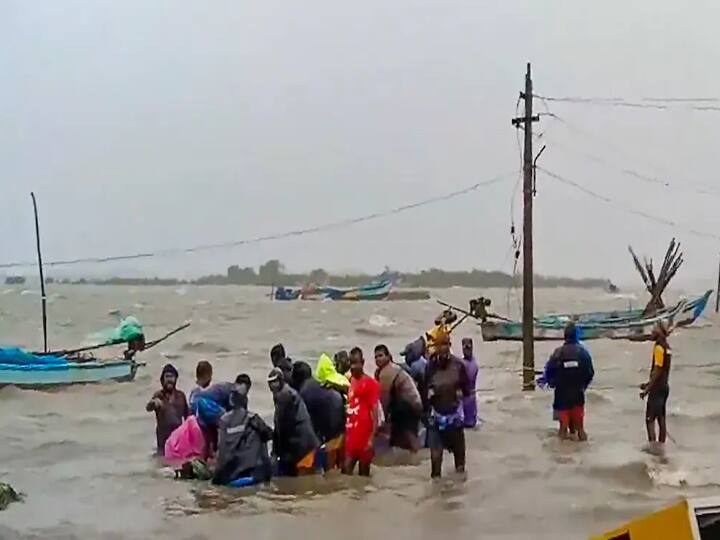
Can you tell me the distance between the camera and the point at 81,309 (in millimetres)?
19906

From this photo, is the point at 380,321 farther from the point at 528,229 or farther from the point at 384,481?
the point at 384,481

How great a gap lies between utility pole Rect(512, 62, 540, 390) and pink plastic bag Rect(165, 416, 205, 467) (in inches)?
181

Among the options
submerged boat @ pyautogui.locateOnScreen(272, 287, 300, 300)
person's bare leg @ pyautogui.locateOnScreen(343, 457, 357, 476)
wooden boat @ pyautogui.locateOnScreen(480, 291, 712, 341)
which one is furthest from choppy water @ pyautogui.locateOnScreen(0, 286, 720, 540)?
submerged boat @ pyautogui.locateOnScreen(272, 287, 300, 300)

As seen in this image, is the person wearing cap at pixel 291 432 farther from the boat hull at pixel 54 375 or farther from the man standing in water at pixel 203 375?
the boat hull at pixel 54 375

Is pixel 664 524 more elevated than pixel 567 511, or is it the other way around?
pixel 664 524

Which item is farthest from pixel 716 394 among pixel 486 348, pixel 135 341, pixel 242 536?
pixel 242 536

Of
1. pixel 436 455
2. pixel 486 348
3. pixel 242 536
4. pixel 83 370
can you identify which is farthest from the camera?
pixel 486 348

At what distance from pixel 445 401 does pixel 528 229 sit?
183 inches

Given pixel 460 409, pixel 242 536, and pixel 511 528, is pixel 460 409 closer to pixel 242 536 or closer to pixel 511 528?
pixel 511 528

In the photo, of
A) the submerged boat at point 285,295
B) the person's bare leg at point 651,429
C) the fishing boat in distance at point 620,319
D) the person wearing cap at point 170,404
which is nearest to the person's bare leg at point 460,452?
the person wearing cap at point 170,404

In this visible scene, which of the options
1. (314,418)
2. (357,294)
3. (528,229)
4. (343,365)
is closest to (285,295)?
(357,294)

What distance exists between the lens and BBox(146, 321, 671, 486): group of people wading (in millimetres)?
5938

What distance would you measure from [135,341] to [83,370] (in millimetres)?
1250

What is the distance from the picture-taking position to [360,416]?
616 centimetres
